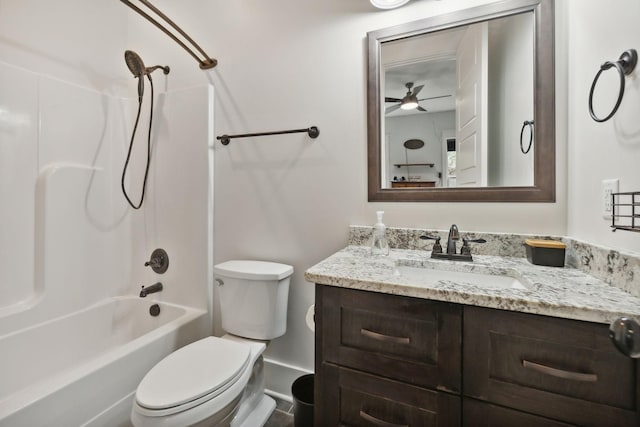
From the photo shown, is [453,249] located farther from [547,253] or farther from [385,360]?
[385,360]

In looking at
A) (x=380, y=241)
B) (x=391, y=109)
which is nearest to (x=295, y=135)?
(x=391, y=109)

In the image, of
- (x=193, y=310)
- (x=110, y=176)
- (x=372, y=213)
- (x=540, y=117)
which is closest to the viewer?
(x=540, y=117)

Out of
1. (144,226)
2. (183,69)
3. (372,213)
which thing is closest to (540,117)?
(372,213)

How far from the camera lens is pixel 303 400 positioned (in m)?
1.39

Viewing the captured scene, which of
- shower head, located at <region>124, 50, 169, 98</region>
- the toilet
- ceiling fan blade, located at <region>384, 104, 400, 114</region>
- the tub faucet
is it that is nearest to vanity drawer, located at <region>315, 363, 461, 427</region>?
the toilet

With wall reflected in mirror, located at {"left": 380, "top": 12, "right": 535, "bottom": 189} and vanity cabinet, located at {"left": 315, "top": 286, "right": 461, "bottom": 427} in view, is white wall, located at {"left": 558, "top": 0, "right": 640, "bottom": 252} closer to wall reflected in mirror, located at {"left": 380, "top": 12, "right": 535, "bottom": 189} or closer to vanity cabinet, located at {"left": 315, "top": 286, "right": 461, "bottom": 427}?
wall reflected in mirror, located at {"left": 380, "top": 12, "right": 535, "bottom": 189}

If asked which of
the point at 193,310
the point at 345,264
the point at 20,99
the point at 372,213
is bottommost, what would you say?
the point at 193,310

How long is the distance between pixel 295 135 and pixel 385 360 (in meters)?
1.18

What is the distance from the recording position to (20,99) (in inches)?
58.7

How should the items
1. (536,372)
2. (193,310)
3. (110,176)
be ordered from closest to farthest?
(536,372), (193,310), (110,176)

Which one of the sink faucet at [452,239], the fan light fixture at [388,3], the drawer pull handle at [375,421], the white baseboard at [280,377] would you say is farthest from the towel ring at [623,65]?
the white baseboard at [280,377]

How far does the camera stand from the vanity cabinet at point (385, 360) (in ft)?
2.49

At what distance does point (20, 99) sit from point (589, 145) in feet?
8.60

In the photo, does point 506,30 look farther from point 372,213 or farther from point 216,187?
point 216,187
